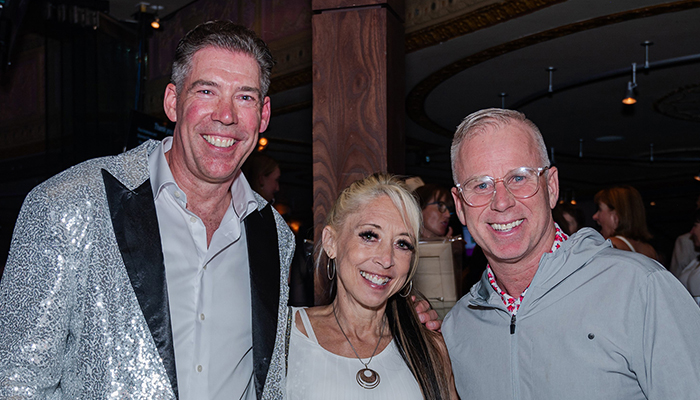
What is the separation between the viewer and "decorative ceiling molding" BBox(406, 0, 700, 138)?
540cm

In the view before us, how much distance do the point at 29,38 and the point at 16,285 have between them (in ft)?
15.0

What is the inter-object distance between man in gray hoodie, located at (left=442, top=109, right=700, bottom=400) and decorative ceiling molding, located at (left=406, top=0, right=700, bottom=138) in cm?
456

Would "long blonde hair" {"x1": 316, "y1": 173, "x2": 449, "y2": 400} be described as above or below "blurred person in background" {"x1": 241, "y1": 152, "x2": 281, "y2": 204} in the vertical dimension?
below

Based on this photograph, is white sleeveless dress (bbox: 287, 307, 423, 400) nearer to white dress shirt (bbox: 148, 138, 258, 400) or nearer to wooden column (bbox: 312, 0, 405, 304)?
white dress shirt (bbox: 148, 138, 258, 400)

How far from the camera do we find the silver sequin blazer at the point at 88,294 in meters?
1.30

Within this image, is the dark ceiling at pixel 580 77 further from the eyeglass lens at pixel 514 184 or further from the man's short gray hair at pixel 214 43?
the man's short gray hair at pixel 214 43

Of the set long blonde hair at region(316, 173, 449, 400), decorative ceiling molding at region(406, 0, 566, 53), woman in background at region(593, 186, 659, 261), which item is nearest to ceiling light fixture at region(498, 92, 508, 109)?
decorative ceiling molding at region(406, 0, 566, 53)

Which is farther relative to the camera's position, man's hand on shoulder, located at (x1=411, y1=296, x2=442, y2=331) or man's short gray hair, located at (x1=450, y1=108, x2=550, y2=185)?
man's hand on shoulder, located at (x1=411, y1=296, x2=442, y2=331)

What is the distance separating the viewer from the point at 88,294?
4.60ft

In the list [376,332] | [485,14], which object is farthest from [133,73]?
[376,332]

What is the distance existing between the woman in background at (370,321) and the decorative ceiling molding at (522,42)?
4.39 meters

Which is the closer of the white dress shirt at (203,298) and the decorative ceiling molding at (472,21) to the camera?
the white dress shirt at (203,298)

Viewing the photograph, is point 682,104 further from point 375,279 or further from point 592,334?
point 592,334

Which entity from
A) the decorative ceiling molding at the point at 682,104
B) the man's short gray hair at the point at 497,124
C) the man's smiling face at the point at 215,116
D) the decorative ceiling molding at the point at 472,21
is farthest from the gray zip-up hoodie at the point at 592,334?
the decorative ceiling molding at the point at 682,104
